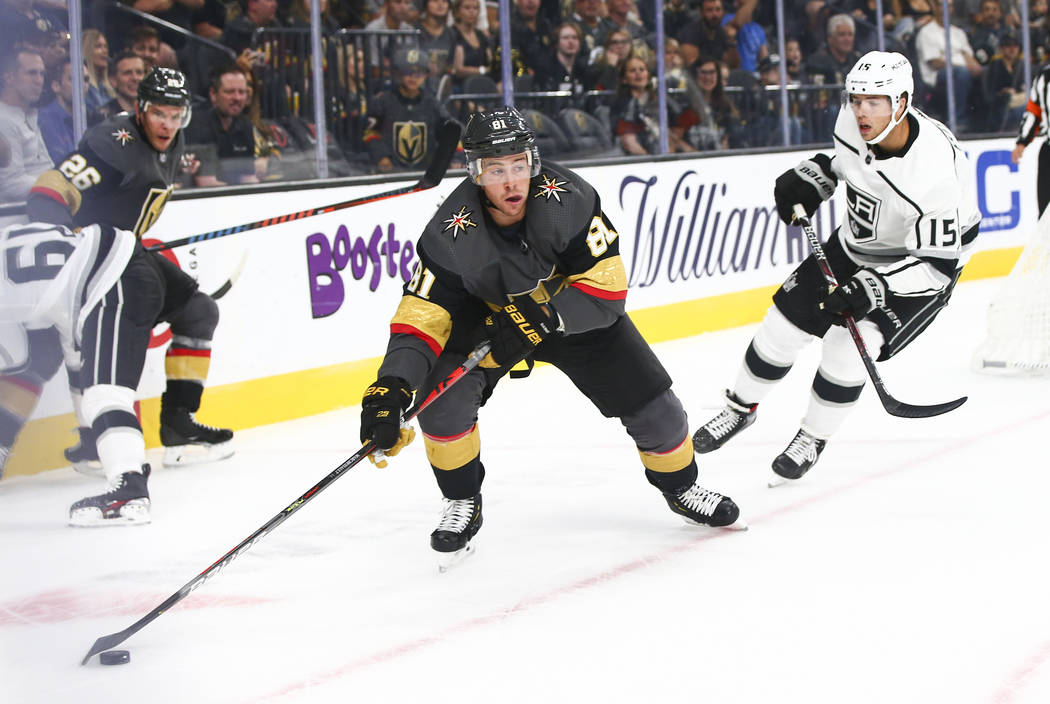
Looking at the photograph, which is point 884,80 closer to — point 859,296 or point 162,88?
point 859,296

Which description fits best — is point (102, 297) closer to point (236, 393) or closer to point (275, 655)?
point (236, 393)

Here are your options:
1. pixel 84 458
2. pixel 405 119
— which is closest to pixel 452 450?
pixel 84 458

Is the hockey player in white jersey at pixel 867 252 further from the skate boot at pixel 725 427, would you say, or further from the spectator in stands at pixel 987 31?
the spectator in stands at pixel 987 31

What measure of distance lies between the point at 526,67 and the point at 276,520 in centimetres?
370

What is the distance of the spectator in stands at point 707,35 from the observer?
6.29m

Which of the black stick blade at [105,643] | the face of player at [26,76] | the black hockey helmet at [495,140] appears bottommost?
the black stick blade at [105,643]

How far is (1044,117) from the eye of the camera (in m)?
4.98

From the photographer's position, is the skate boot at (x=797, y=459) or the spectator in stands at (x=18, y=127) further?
the skate boot at (x=797, y=459)

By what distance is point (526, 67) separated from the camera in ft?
18.4

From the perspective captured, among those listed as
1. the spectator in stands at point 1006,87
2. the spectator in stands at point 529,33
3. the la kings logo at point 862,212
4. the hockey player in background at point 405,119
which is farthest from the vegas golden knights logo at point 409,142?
the spectator in stands at point 1006,87

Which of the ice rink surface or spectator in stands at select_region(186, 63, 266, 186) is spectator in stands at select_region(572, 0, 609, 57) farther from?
the ice rink surface

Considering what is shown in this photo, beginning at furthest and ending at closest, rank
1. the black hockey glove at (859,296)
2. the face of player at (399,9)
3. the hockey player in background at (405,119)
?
1. the face of player at (399,9)
2. the hockey player in background at (405,119)
3. the black hockey glove at (859,296)

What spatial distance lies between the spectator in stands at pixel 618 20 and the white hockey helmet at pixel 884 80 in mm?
3019

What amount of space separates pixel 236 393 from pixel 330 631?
82.4 inches
